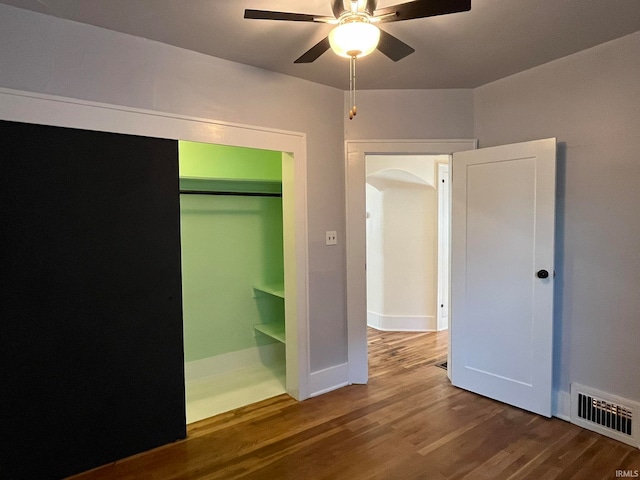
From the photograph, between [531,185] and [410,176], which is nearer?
[531,185]

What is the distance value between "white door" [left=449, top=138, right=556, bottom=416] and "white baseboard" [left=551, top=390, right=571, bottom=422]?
0.10 m

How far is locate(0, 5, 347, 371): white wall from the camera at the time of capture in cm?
207

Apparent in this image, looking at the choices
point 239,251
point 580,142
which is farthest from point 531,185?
point 239,251

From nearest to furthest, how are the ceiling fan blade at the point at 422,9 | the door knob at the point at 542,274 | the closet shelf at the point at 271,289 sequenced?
1. the ceiling fan blade at the point at 422,9
2. the door knob at the point at 542,274
3. the closet shelf at the point at 271,289

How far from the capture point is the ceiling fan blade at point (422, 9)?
63.2 inches

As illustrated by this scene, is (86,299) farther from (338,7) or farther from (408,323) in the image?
(408,323)

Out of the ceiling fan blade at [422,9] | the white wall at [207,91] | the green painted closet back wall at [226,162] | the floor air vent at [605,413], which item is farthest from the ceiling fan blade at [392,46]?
the floor air vent at [605,413]

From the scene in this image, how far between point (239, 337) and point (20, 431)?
193 cm

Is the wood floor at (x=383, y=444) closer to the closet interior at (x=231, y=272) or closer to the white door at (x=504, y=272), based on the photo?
the white door at (x=504, y=272)

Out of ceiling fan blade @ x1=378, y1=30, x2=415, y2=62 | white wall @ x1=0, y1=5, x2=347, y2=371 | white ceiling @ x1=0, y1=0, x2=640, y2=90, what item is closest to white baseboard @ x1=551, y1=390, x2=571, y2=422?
white wall @ x1=0, y1=5, x2=347, y2=371

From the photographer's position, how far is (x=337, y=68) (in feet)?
9.35

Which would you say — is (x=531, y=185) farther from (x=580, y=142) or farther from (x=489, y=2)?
(x=489, y=2)

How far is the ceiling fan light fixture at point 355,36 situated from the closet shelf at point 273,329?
95.8 inches

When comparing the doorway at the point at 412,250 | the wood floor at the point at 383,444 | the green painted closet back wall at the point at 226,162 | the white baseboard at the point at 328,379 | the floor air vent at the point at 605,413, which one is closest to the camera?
the wood floor at the point at 383,444
